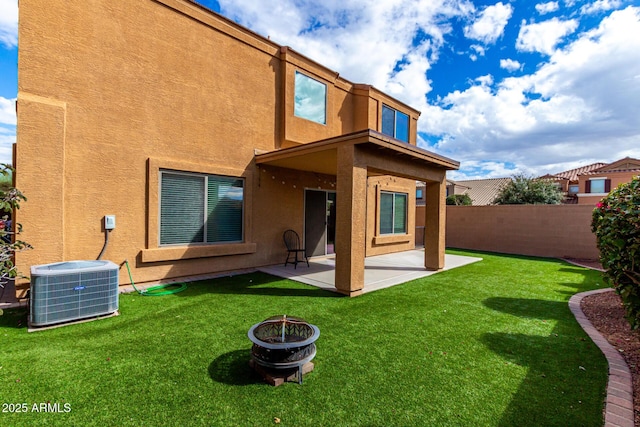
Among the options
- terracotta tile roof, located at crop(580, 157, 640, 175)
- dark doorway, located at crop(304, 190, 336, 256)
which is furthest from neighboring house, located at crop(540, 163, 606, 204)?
dark doorway, located at crop(304, 190, 336, 256)

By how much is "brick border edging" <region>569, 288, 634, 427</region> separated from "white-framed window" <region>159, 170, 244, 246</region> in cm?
701

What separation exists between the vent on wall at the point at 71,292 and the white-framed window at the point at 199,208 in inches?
78.3

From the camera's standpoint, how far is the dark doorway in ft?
30.7

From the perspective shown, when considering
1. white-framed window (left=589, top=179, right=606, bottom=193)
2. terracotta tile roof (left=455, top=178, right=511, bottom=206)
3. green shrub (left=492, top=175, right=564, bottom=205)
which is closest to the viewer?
green shrub (left=492, top=175, right=564, bottom=205)

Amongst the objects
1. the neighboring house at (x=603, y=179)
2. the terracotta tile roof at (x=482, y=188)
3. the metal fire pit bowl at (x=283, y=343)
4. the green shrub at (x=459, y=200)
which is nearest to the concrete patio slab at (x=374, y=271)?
the metal fire pit bowl at (x=283, y=343)

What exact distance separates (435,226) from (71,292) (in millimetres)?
8372

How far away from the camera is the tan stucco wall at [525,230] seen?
37.9 ft

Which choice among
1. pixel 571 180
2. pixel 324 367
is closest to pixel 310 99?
pixel 324 367

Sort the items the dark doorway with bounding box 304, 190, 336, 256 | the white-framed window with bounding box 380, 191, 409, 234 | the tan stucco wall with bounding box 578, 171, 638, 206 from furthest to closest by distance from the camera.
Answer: the tan stucco wall with bounding box 578, 171, 638, 206, the white-framed window with bounding box 380, 191, 409, 234, the dark doorway with bounding box 304, 190, 336, 256

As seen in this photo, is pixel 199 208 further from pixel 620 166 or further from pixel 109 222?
pixel 620 166

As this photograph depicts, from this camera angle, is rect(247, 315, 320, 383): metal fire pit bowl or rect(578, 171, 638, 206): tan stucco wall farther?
rect(578, 171, 638, 206): tan stucco wall

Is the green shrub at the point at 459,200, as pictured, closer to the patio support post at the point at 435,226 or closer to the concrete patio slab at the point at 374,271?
the concrete patio slab at the point at 374,271

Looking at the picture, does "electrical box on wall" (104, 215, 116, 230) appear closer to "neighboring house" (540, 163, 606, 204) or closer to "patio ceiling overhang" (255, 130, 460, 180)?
"patio ceiling overhang" (255, 130, 460, 180)

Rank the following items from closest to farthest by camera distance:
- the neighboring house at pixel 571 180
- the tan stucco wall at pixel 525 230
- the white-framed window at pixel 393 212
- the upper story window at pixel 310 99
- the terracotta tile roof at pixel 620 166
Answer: the upper story window at pixel 310 99
the tan stucco wall at pixel 525 230
the white-framed window at pixel 393 212
the terracotta tile roof at pixel 620 166
the neighboring house at pixel 571 180
